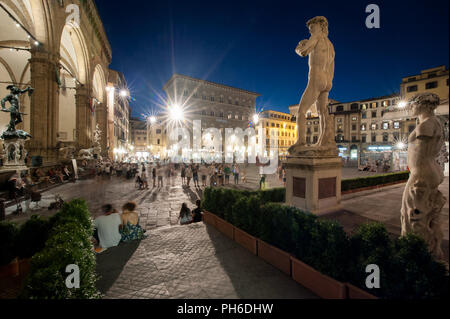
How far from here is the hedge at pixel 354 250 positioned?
2.23 m

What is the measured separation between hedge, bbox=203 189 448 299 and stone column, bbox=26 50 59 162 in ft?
63.8

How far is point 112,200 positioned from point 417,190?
12646mm

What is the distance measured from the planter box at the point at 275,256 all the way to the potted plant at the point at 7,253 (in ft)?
16.1

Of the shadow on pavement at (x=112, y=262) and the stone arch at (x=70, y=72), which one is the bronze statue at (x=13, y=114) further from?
the shadow on pavement at (x=112, y=262)

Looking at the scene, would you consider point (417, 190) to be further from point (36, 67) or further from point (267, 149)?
point (267, 149)

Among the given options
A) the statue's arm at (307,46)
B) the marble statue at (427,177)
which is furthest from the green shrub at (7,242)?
the statue's arm at (307,46)

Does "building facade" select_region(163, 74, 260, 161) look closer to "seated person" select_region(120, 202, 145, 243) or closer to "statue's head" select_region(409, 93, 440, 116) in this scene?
"seated person" select_region(120, 202, 145, 243)

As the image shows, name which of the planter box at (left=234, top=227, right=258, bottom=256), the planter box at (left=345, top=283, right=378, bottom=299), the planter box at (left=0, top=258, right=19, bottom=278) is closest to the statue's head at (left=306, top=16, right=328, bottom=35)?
the planter box at (left=234, top=227, right=258, bottom=256)

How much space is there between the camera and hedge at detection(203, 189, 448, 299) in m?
2.23

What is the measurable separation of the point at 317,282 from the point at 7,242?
5777mm

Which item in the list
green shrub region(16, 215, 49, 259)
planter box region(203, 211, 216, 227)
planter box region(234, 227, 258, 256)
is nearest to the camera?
green shrub region(16, 215, 49, 259)

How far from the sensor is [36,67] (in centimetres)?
1600

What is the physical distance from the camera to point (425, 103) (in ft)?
9.46
